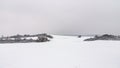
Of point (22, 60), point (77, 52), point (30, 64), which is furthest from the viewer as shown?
point (77, 52)

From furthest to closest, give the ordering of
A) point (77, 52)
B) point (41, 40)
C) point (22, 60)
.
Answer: point (41, 40)
point (77, 52)
point (22, 60)

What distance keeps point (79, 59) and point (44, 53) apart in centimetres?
142

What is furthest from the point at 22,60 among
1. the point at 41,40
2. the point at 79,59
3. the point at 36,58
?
the point at 41,40

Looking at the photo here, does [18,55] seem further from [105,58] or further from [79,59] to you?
[105,58]

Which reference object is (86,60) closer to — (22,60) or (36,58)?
(36,58)

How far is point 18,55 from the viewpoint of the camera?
608cm

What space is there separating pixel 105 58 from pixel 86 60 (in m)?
0.61

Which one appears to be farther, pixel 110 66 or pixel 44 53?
pixel 44 53

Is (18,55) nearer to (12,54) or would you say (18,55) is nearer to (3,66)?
(12,54)

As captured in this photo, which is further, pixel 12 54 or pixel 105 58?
pixel 12 54

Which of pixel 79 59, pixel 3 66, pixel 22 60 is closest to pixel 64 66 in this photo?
pixel 79 59

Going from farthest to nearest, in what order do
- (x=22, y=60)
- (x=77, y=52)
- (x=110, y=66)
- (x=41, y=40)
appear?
(x=41, y=40) → (x=77, y=52) → (x=22, y=60) → (x=110, y=66)

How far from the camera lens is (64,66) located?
5.00 metres

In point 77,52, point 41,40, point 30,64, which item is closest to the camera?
point 30,64
